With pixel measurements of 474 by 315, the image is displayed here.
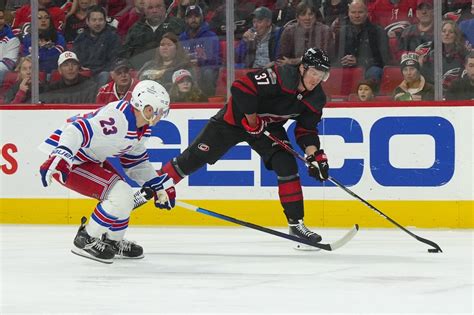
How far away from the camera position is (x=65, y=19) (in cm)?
816

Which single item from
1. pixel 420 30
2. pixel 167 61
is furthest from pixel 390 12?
pixel 167 61

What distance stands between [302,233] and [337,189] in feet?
4.64

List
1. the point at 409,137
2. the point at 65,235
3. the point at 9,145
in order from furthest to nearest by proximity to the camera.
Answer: the point at 9,145, the point at 409,137, the point at 65,235

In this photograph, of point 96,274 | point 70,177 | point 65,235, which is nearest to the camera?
point 96,274

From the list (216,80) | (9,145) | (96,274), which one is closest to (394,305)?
(96,274)

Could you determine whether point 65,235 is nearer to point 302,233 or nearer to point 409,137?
point 302,233

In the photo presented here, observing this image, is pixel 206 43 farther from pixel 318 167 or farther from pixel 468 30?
pixel 318 167

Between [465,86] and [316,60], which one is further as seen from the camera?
[465,86]

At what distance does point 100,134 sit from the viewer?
18.0 ft

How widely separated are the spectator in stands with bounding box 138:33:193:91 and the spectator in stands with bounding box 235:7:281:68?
409mm

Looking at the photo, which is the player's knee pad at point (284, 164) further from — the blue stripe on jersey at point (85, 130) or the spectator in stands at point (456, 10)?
the spectator in stands at point (456, 10)

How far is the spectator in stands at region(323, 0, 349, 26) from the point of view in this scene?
25.2 ft

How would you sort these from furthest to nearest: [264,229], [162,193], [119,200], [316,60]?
[316,60]
[264,229]
[162,193]
[119,200]

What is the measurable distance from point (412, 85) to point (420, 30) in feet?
1.24
